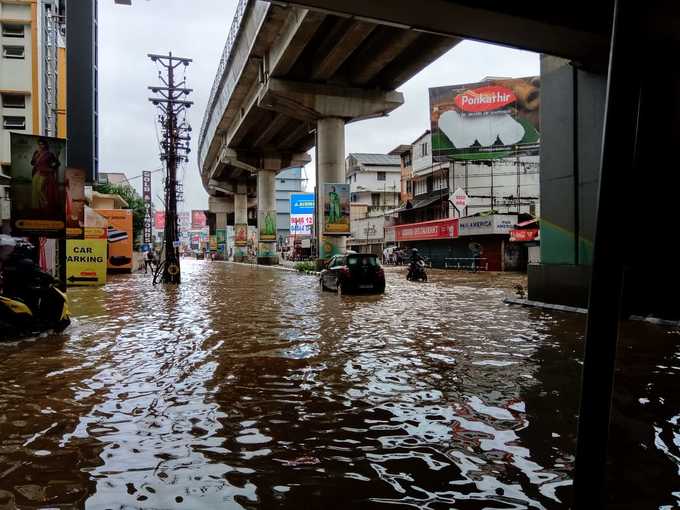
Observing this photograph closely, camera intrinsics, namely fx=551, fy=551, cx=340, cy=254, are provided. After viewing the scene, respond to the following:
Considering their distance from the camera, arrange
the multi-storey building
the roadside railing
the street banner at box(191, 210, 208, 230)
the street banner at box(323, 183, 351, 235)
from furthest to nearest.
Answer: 1. the street banner at box(191, 210, 208, 230)
2. the multi-storey building
3. the roadside railing
4. the street banner at box(323, 183, 351, 235)

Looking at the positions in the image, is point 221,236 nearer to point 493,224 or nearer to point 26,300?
point 493,224

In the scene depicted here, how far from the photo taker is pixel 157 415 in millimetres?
4988

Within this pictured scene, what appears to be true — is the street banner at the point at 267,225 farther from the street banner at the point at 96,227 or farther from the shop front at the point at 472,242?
the street banner at the point at 96,227

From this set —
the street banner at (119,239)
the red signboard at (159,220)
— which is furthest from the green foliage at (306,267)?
the red signboard at (159,220)

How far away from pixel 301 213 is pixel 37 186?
58.8 meters

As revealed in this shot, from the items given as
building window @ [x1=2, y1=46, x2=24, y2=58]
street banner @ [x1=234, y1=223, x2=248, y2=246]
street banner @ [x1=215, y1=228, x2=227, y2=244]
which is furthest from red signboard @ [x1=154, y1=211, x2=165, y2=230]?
building window @ [x1=2, y1=46, x2=24, y2=58]

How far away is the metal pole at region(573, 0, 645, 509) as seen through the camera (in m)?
1.73

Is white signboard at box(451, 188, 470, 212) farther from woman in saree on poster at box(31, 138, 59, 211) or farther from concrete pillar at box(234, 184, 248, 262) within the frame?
woman in saree on poster at box(31, 138, 59, 211)

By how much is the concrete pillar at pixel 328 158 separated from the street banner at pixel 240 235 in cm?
3699

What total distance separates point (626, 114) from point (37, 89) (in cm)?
3581

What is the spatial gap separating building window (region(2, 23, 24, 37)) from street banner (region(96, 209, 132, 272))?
11308 millimetres

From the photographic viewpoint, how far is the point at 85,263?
22.8 m

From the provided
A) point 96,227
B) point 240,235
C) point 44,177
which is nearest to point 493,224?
point 96,227

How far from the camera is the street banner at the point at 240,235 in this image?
6692 centimetres
